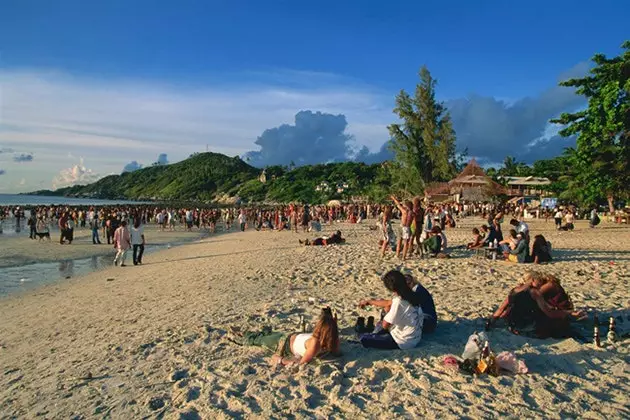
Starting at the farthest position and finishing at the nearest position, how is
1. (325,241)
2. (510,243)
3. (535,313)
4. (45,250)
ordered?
(45,250)
(325,241)
(510,243)
(535,313)

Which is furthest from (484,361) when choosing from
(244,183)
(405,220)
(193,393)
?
(244,183)

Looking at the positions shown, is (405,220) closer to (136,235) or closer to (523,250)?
(523,250)

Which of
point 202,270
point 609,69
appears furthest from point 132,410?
point 609,69

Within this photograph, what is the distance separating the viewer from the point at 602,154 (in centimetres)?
1920

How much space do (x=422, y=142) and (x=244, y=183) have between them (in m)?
104

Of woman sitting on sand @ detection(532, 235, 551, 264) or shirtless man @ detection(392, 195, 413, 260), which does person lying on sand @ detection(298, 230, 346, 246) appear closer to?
shirtless man @ detection(392, 195, 413, 260)

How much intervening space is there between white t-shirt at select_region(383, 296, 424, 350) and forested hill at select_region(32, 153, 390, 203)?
4330 cm

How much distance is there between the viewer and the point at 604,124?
59.0 ft

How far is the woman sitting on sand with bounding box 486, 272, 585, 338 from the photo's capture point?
5.80 metres

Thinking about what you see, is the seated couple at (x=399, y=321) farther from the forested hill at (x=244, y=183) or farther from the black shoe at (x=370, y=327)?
the forested hill at (x=244, y=183)

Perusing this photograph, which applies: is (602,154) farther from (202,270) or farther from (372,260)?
(202,270)

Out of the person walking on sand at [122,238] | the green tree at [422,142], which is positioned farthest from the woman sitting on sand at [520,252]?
the green tree at [422,142]

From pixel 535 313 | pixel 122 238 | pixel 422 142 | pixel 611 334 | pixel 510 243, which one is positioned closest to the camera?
pixel 611 334

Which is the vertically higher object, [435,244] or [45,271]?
[435,244]
